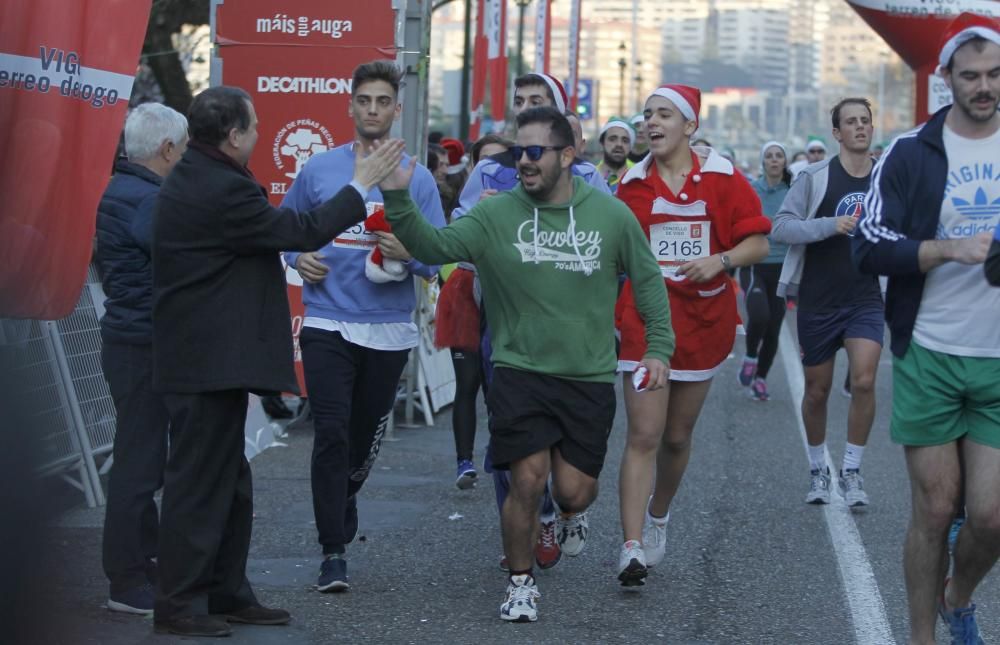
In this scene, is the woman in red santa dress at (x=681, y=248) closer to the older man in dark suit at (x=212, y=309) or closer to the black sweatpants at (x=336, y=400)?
the black sweatpants at (x=336, y=400)

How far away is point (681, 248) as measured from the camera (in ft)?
23.2

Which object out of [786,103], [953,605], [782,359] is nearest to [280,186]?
[953,605]

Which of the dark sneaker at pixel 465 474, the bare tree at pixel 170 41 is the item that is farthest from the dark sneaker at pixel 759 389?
the bare tree at pixel 170 41

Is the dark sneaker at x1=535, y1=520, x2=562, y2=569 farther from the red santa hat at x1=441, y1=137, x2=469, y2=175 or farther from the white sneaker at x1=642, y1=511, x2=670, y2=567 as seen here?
the red santa hat at x1=441, y1=137, x2=469, y2=175

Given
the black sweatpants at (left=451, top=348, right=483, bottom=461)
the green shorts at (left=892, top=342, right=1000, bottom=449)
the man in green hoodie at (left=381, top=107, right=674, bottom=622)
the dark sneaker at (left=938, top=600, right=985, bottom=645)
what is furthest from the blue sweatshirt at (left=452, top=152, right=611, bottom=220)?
the dark sneaker at (left=938, top=600, right=985, bottom=645)

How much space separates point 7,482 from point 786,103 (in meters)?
142

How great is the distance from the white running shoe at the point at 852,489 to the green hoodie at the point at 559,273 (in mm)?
2933

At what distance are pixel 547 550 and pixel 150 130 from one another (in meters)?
A: 2.43

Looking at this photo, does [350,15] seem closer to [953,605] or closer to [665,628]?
[665,628]

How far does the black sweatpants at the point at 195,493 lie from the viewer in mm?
5910

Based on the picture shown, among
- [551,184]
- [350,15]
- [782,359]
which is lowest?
[782,359]

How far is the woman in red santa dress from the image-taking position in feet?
22.9

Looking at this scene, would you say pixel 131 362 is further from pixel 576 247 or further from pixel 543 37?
pixel 543 37

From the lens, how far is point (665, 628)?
20.6ft
